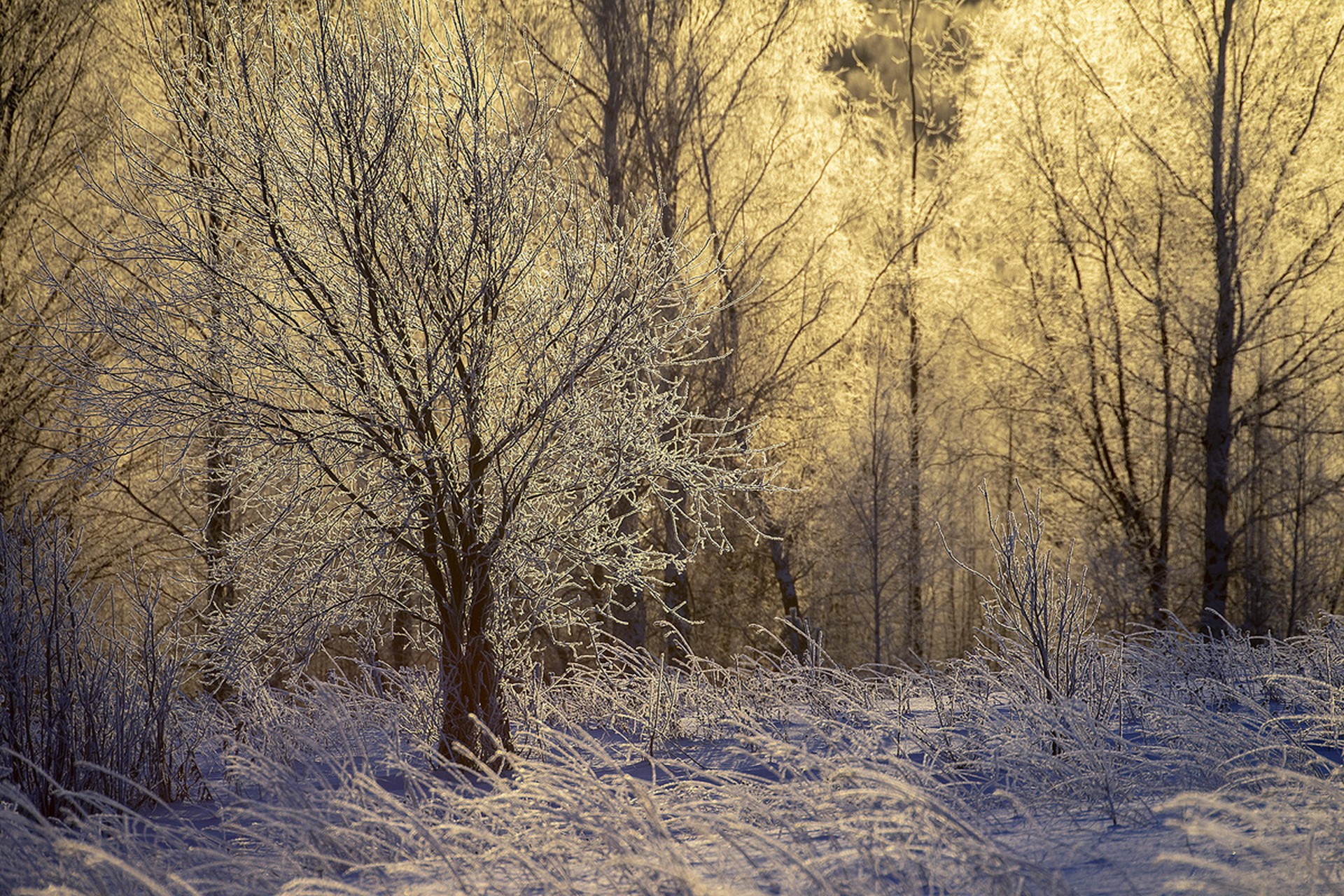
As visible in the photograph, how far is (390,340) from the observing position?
5.34m

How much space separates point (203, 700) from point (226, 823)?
126 inches

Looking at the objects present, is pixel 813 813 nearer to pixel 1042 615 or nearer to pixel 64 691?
pixel 1042 615

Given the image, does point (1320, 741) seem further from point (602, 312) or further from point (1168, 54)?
point (1168, 54)

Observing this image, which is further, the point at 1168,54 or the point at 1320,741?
the point at 1168,54

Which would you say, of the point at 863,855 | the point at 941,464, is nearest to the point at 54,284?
the point at 863,855

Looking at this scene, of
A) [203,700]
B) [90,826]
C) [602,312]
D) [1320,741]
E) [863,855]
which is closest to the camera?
[863,855]

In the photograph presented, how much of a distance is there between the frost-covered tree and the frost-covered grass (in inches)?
39.5

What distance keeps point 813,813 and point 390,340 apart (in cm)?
345

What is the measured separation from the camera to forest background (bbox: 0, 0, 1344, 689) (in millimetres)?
11109

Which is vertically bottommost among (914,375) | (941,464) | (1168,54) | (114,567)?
(114,567)

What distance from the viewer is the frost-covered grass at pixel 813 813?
8.71 ft

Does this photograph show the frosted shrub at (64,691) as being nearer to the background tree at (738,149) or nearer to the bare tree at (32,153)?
the bare tree at (32,153)

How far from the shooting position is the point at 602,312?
585 centimetres

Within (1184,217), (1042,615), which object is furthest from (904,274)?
(1042,615)
